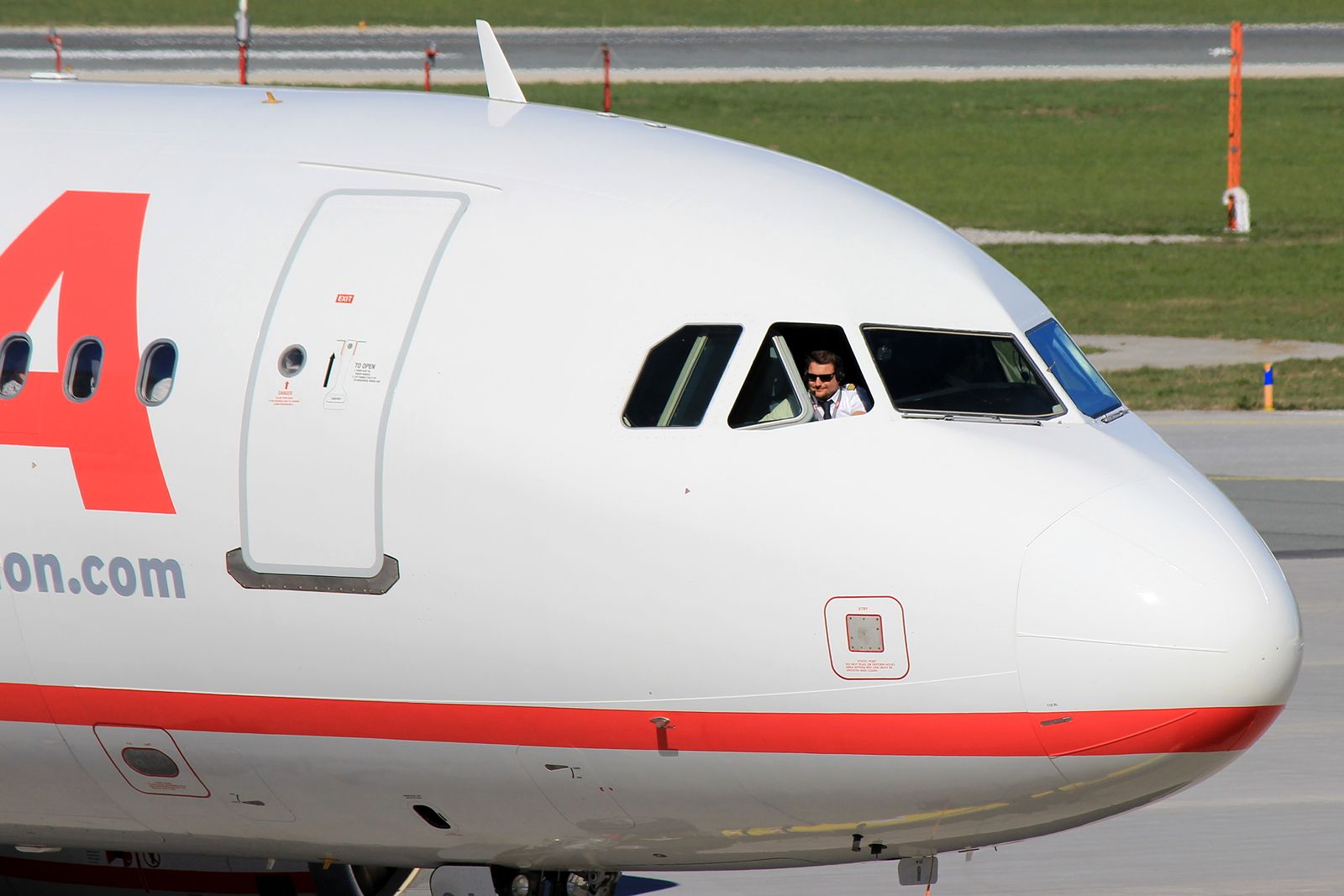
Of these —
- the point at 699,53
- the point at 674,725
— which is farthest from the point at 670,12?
the point at 674,725

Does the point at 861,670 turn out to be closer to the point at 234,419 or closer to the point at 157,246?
the point at 234,419

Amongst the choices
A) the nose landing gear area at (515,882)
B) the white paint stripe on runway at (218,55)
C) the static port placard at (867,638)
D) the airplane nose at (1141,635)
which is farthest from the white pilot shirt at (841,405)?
the white paint stripe on runway at (218,55)

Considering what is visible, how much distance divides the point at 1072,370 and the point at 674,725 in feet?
8.99

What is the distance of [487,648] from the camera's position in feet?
30.1

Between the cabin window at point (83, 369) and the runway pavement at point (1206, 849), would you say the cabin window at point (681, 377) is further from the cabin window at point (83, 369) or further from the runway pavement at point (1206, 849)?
the runway pavement at point (1206, 849)

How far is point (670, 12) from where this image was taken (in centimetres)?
9606

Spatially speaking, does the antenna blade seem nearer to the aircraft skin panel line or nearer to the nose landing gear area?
the aircraft skin panel line

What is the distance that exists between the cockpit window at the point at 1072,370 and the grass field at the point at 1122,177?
2205 centimetres

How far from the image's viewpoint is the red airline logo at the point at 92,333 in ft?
31.5

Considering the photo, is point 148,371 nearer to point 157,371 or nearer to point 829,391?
point 157,371

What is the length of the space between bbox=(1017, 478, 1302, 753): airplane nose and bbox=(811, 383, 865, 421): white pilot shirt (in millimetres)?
1110

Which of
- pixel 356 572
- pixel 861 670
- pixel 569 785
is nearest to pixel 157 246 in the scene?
pixel 356 572

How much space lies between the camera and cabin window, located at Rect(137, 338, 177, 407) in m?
9.66

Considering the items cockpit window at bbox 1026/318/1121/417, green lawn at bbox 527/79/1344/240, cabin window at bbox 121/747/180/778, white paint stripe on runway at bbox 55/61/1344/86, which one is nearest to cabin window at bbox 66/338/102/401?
cabin window at bbox 121/747/180/778
